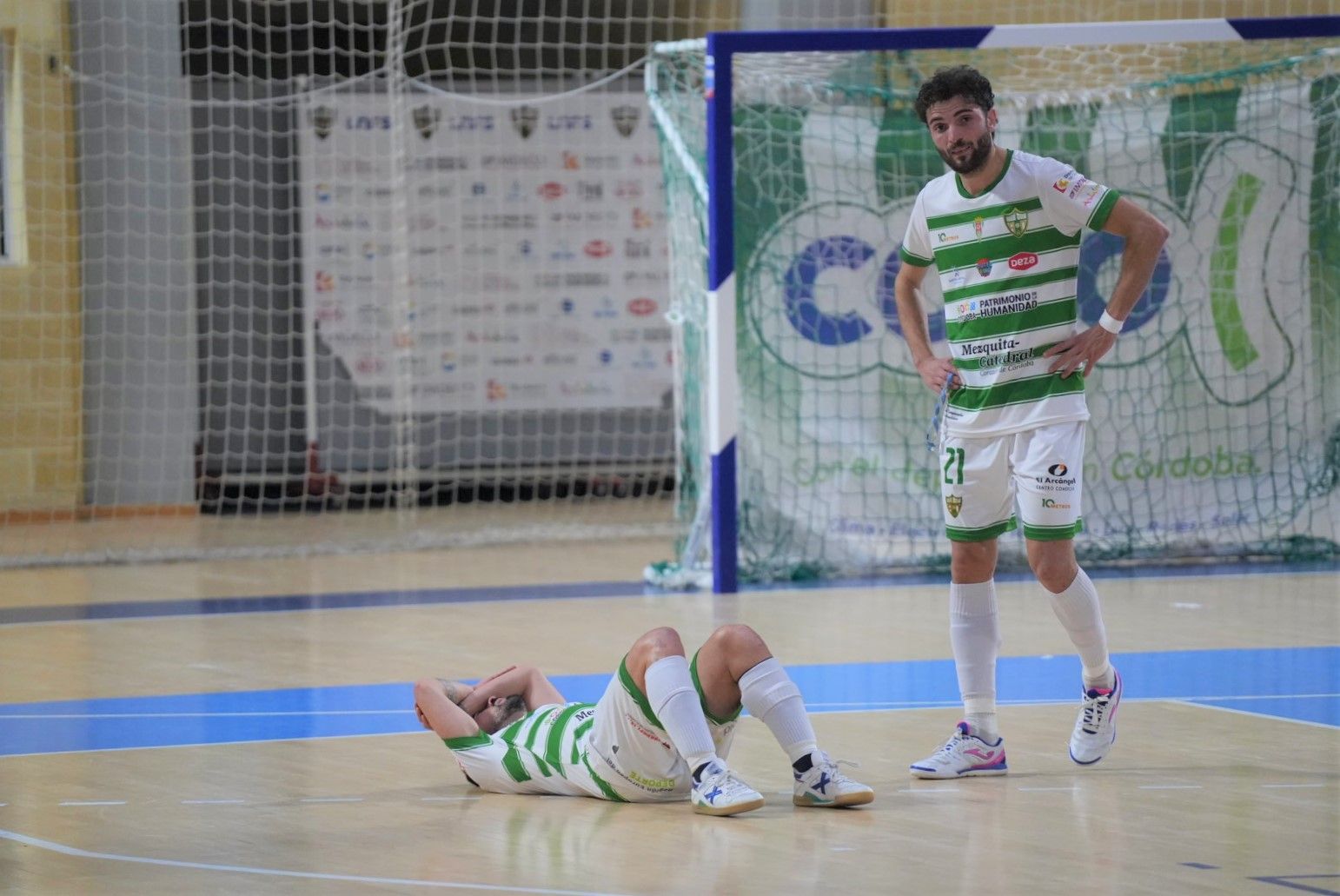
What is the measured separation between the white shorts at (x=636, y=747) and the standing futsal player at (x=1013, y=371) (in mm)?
654

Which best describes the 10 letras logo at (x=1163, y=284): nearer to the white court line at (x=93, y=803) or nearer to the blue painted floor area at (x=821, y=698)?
the blue painted floor area at (x=821, y=698)

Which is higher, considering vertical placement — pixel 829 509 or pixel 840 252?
pixel 840 252

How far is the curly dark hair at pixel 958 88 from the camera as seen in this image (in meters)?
4.32

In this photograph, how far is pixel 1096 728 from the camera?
14.5 feet

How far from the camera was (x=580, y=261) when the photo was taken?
496 inches

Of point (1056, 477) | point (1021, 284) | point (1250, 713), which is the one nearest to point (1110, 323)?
point (1021, 284)

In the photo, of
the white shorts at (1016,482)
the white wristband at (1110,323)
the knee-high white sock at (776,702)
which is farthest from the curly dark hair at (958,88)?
the knee-high white sock at (776,702)

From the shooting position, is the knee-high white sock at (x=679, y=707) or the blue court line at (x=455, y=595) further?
the blue court line at (x=455, y=595)

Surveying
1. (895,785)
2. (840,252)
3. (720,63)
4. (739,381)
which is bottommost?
(895,785)

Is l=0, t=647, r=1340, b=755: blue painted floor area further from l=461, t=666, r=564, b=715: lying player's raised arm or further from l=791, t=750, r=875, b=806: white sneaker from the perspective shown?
l=791, t=750, r=875, b=806: white sneaker

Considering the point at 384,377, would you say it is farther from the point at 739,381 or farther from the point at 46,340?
the point at 739,381

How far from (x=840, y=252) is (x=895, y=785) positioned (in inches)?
196

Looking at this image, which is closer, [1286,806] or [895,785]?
[1286,806]

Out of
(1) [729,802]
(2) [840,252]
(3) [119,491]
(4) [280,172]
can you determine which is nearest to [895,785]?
(1) [729,802]
